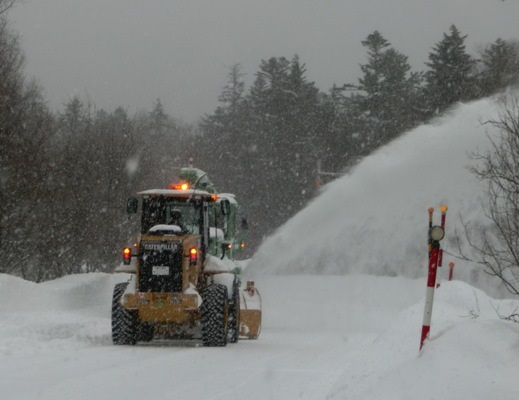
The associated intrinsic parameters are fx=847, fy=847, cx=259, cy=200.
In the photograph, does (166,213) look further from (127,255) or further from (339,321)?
(339,321)

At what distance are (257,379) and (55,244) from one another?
1806 centimetres

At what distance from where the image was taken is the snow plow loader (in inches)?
518

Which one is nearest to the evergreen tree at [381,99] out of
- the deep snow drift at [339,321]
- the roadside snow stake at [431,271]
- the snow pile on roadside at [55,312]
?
the deep snow drift at [339,321]

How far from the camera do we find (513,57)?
164ft

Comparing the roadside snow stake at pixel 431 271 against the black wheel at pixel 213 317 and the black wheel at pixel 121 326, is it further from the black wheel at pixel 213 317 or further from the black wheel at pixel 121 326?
the black wheel at pixel 121 326

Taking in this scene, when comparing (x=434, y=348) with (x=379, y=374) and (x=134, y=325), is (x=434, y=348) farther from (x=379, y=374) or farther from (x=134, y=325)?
(x=134, y=325)

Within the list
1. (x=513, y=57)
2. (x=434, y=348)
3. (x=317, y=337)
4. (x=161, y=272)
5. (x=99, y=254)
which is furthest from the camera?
(x=513, y=57)

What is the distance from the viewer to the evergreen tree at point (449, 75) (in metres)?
49.2

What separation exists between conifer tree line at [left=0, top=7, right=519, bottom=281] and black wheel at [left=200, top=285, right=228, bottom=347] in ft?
34.7

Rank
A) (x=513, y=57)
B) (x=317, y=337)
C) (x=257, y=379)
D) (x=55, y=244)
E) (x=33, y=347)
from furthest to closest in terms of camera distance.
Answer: (x=513, y=57)
(x=55, y=244)
(x=317, y=337)
(x=33, y=347)
(x=257, y=379)

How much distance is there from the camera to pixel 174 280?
1320 cm

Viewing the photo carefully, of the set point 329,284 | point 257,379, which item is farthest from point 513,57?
point 257,379

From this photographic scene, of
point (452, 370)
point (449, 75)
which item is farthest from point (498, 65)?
point (452, 370)

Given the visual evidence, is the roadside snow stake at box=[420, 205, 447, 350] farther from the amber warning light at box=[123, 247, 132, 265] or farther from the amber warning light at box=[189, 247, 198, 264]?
the amber warning light at box=[123, 247, 132, 265]
